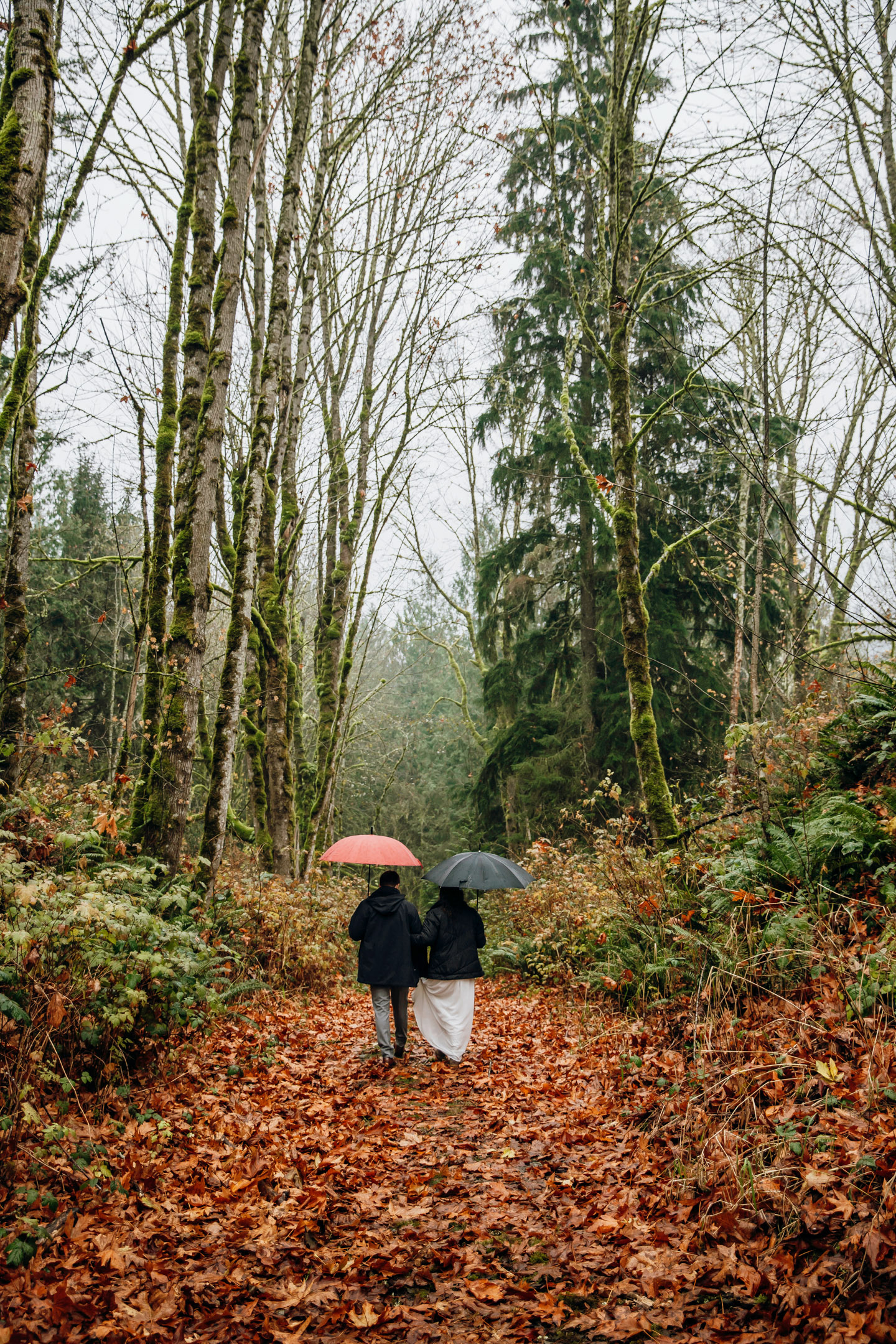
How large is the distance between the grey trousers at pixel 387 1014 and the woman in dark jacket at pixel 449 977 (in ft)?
0.62

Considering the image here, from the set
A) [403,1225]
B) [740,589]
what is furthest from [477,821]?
[403,1225]

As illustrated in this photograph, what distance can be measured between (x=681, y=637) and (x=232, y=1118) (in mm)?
12260

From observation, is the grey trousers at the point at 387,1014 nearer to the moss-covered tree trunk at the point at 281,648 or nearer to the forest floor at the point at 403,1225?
the forest floor at the point at 403,1225

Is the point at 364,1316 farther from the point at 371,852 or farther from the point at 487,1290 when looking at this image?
the point at 371,852

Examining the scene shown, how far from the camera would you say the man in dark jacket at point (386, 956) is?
6.87m

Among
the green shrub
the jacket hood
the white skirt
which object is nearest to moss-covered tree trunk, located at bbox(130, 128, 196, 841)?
the jacket hood

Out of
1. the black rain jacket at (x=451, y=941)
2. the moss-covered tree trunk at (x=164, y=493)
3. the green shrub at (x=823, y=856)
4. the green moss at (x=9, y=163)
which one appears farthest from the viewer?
the moss-covered tree trunk at (x=164, y=493)

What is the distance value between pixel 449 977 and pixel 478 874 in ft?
3.44

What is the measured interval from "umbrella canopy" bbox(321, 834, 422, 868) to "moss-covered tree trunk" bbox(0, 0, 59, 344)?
4.92 metres

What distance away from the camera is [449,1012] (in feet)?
23.2

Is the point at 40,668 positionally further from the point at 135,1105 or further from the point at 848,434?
the point at 848,434

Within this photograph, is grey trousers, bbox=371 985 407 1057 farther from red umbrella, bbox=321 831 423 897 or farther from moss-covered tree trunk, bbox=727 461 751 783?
moss-covered tree trunk, bbox=727 461 751 783

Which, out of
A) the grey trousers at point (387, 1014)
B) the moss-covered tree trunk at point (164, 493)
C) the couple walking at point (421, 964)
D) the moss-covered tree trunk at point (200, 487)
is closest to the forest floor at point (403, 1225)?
the grey trousers at point (387, 1014)

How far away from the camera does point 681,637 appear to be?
49.4 ft
